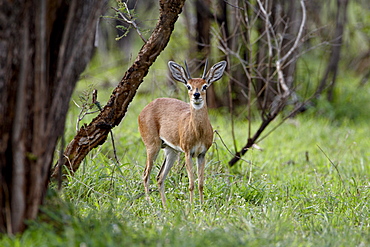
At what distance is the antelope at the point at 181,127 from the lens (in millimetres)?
5215

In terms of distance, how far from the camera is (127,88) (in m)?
5.00

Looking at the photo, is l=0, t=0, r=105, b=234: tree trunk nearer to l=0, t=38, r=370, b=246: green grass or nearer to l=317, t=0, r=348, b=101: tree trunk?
l=0, t=38, r=370, b=246: green grass

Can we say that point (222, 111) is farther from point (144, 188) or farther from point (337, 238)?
point (337, 238)

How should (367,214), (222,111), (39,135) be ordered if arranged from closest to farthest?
(39,135)
(367,214)
(222,111)

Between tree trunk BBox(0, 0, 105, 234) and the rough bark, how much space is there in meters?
1.26

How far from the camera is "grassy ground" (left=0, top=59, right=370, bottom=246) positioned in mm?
3553

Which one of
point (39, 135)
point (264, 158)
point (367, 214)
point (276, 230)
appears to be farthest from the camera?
point (264, 158)

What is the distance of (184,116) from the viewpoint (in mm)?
5500

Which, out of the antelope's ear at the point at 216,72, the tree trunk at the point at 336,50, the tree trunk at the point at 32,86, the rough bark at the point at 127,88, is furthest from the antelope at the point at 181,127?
the tree trunk at the point at 336,50

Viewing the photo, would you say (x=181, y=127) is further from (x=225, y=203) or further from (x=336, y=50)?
(x=336, y=50)

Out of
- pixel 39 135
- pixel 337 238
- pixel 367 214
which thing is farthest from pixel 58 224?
pixel 367 214

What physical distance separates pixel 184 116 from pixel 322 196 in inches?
62.2

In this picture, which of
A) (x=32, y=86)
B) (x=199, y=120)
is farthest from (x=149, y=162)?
(x=32, y=86)

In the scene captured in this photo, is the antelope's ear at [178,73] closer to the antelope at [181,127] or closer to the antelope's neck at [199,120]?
the antelope at [181,127]
